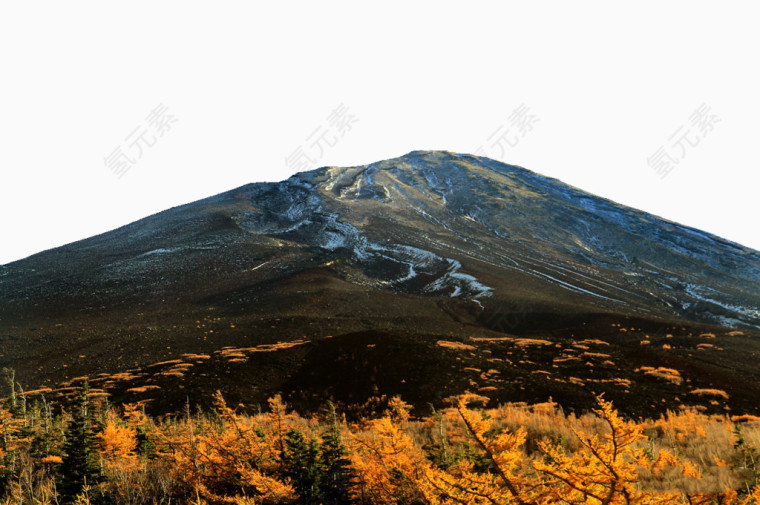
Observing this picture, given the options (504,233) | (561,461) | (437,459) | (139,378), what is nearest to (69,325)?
(139,378)

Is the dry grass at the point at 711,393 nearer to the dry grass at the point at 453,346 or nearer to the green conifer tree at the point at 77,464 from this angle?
the dry grass at the point at 453,346

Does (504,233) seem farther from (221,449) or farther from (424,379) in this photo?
(221,449)

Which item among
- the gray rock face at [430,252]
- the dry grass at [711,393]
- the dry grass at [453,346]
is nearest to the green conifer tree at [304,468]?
the dry grass at [711,393]

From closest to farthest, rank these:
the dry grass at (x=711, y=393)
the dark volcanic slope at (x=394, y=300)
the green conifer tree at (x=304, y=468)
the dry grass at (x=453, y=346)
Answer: the green conifer tree at (x=304, y=468)
the dry grass at (x=711, y=393)
the dark volcanic slope at (x=394, y=300)
the dry grass at (x=453, y=346)

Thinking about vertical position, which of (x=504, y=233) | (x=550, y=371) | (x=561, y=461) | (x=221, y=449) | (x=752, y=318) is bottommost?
(x=752, y=318)

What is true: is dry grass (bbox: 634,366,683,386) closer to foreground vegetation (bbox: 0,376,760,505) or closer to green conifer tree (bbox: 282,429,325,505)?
foreground vegetation (bbox: 0,376,760,505)

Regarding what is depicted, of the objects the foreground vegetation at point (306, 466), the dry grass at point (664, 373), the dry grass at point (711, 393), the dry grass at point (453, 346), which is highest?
the foreground vegetation at point (306, 466)

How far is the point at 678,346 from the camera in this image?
30672mm

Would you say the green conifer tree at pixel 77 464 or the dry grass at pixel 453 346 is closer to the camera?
the green conifer tree at pixel 77 464

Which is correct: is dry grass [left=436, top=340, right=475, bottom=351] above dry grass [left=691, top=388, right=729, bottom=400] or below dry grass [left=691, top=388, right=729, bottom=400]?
above

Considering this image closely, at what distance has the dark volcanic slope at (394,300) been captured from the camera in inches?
811

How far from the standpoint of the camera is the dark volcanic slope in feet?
67.6

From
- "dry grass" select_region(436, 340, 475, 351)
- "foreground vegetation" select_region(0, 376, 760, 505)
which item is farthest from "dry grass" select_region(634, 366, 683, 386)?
"foreground vegetation" select_region(0, 376, 760, 505)

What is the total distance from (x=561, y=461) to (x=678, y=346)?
37.1 m
